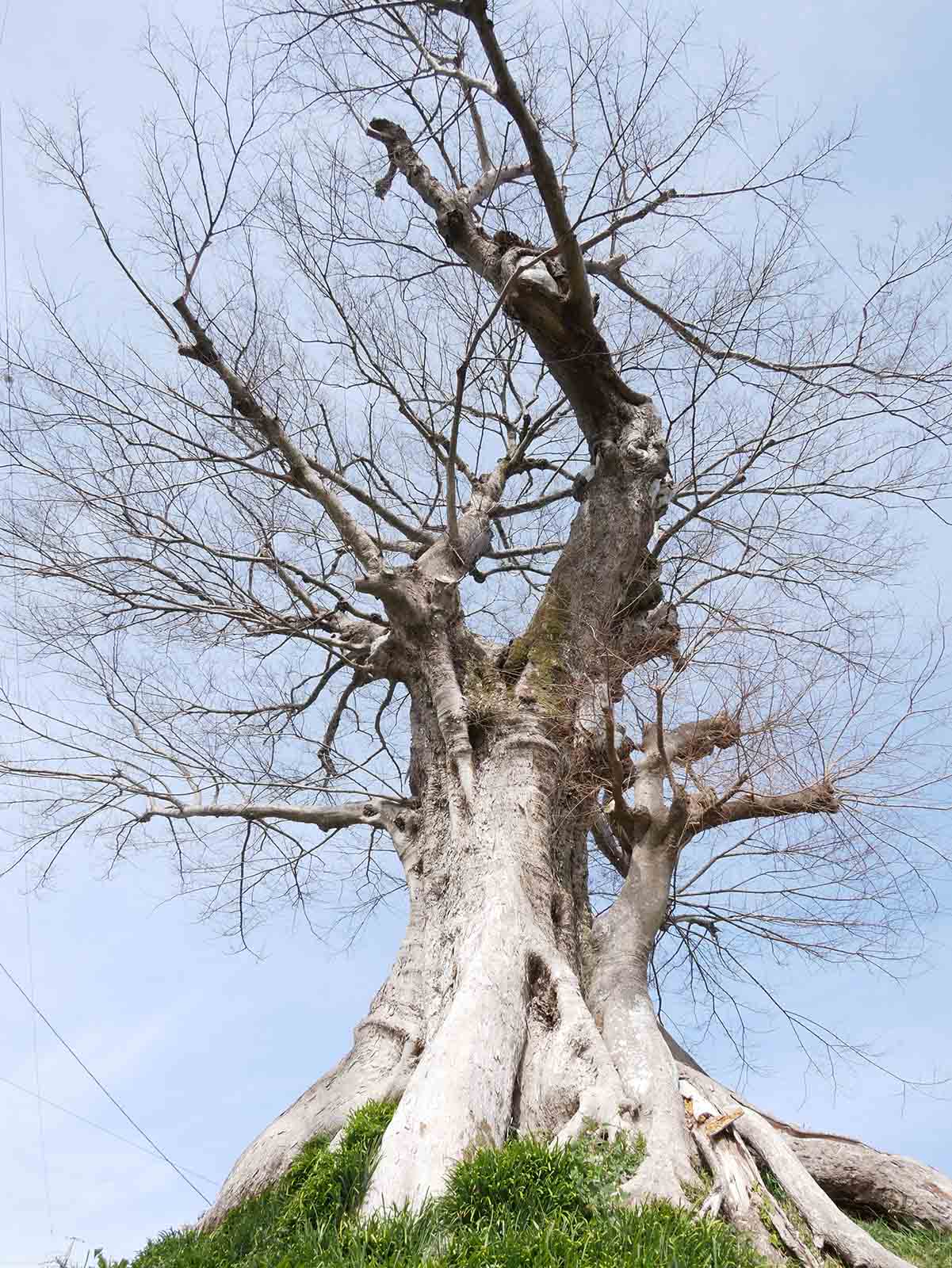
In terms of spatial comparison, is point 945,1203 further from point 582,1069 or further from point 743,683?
point 743,683

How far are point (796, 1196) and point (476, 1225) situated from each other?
6.35ft

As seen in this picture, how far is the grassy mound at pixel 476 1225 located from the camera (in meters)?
3.10

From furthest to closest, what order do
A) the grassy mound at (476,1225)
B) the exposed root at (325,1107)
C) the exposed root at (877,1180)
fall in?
the exposed root at (877,1180) < the exposed root at (325,1107) < the grassy mound at (476,1225)

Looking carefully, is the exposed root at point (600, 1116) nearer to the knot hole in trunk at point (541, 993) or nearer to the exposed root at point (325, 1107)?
the knot hole in trunk at point (541, 993)

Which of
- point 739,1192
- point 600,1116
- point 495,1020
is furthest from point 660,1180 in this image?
point 495,1020

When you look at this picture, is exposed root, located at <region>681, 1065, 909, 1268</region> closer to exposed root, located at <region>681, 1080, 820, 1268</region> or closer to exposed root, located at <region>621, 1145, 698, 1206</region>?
exposed root, located at <region>681, 1080, 820, 1268</region>

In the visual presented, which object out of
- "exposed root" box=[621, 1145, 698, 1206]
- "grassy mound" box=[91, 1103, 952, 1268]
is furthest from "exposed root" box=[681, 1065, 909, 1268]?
"grassy mound" box=[91, 1103, 952, 1268]

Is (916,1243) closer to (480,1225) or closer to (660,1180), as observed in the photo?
(660,1180)

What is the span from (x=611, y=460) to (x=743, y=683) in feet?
7.96

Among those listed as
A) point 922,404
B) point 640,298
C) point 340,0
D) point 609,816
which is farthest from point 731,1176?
point 340,0

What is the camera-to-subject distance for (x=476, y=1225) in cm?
340

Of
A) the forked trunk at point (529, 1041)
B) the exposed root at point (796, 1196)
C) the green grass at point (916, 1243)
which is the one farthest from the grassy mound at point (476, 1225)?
the green grass at point (916, 1243)

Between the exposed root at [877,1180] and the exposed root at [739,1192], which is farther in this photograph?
the exposed root at [877,1180]

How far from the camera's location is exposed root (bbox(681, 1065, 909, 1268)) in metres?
4.23
